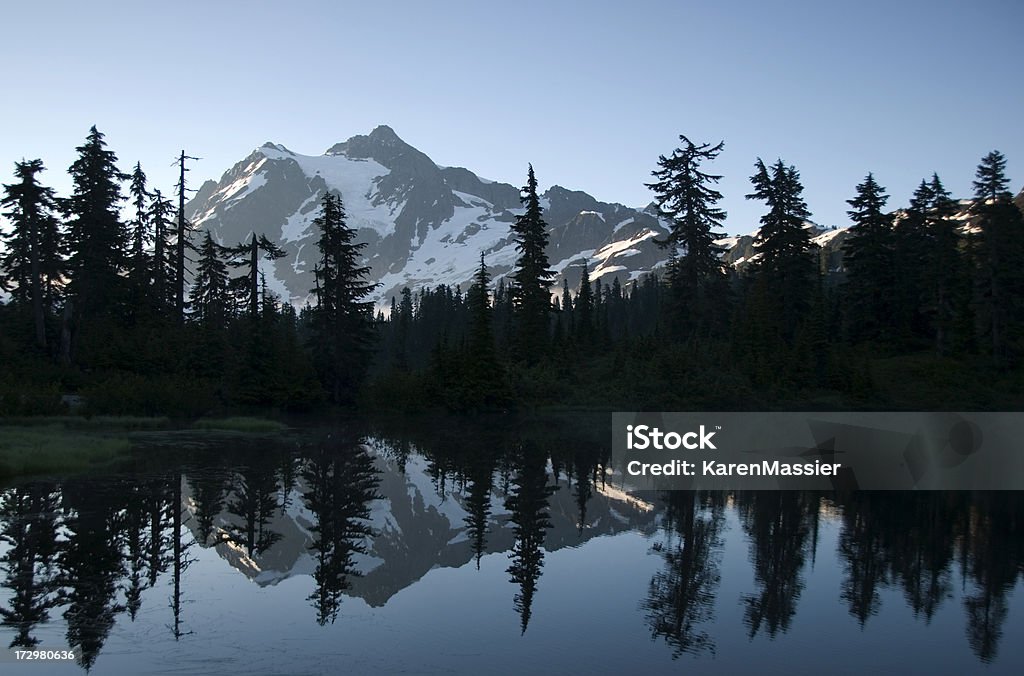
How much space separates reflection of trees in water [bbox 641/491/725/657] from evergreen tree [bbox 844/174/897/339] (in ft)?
158

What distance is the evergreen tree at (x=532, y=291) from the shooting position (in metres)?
62.6

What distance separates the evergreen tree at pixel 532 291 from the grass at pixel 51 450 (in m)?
37.1

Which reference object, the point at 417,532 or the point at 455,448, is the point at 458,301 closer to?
the point at 455,448

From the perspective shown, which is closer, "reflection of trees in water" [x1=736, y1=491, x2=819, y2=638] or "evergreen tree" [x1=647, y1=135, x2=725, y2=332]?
"reflection of trees in water" [x1=736, y1=491, x2=819, y2=638]

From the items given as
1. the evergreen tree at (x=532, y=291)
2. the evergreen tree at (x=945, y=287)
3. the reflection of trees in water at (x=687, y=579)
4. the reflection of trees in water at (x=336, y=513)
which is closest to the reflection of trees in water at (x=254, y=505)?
the reflection of trees in water at (x=336, y=513)

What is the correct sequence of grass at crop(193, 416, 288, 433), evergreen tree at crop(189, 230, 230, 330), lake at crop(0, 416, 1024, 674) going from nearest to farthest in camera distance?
1. lake at crop(0, 416, 1024, 674)
2. grass at crop(193, 416, 288, 433)
3. evergreen tree at crop(189, 230, 230, 330)

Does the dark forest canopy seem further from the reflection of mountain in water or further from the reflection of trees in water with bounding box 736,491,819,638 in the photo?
the reflection of trees in water with bounding box 736,491,819,638

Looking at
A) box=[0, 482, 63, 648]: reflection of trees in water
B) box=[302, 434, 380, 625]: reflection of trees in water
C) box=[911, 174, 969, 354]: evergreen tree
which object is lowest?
box=[302, 434, 380, 625]: reflection of trees in water

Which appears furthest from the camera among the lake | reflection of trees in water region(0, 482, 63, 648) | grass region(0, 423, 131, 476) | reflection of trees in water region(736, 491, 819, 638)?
grass region(0, 423, 131, 476)

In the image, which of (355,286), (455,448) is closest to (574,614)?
(455,448)

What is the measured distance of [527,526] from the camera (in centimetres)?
1789

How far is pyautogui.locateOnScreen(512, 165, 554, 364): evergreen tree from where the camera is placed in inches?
2464

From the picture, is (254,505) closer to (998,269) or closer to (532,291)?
(532,291)

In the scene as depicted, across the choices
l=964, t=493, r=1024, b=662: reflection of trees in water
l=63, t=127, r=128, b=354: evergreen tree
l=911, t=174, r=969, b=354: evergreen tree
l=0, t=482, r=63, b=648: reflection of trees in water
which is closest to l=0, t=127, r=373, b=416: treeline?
l=63, t=127, r=128, b=354: evergreen tree
